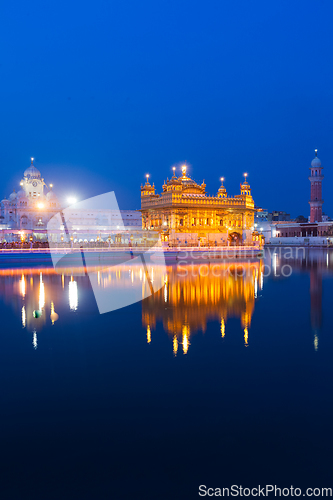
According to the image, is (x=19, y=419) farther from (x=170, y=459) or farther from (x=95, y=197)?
(x=95, y=197)

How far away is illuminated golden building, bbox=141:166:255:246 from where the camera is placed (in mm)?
39594

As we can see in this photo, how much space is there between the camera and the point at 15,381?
6.46 meters

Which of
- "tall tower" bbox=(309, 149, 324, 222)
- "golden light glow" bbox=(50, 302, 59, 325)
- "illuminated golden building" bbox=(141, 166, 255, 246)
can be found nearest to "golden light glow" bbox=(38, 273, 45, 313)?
"golden light glow" bbox=(50, 302, 59, 325)

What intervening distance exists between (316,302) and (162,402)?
9.51 meters

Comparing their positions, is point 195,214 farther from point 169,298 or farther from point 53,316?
point 53,316

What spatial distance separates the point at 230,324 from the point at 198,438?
5592mm

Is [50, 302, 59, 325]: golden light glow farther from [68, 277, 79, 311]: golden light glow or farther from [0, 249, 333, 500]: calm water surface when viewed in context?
[68, 277, 79, 311]: golden light glow

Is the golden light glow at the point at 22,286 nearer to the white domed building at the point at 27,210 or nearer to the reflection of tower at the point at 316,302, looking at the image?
the reflection of tower at the point at 316,302

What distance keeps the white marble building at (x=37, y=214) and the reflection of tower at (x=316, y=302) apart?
37252mm

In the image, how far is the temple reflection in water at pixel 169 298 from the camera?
995 cm

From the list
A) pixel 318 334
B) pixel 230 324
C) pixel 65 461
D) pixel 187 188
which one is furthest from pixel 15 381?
pixel 187 188

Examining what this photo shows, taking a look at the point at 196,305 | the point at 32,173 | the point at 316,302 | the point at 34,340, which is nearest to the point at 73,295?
the point at 196,305

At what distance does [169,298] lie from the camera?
45.4ft

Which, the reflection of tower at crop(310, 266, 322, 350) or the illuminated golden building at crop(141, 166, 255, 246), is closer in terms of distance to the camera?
the reflection of tower at crop(310, 266, 322, 350)
